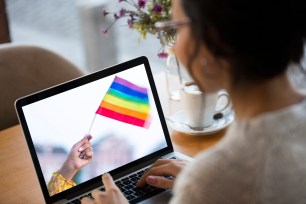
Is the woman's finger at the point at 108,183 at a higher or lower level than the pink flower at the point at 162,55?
lower

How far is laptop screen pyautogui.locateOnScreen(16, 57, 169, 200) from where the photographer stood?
3.96ft

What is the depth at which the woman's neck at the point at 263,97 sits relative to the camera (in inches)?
33.0

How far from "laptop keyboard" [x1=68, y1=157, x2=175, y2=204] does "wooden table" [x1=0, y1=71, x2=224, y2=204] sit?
16 cm

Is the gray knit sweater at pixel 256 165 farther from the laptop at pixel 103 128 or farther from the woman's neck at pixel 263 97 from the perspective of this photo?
the laptop at pixel 103 128

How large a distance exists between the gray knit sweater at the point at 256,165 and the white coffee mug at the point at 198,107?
583mm

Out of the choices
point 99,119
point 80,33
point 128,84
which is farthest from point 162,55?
point 80,33

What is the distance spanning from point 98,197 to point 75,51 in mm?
2553

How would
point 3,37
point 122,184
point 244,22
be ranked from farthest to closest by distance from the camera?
point 3,37 < point 122,184 < point 244,22

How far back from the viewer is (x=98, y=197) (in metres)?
1.10

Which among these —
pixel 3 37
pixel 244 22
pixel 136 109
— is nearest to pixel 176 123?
pixel 136 109

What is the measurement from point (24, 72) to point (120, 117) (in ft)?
2.23

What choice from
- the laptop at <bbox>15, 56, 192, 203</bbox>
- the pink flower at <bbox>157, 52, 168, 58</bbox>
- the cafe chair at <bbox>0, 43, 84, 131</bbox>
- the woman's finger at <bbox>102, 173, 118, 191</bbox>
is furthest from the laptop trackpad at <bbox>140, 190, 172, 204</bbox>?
the cafe chair at <bbox>0, 43, 84, 131</bbox>

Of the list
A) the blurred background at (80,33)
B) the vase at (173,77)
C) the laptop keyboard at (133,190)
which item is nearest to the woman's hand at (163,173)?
the laptop keyboard at (133,190)

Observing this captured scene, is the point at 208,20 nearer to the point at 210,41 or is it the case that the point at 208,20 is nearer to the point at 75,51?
the point at 210,41
